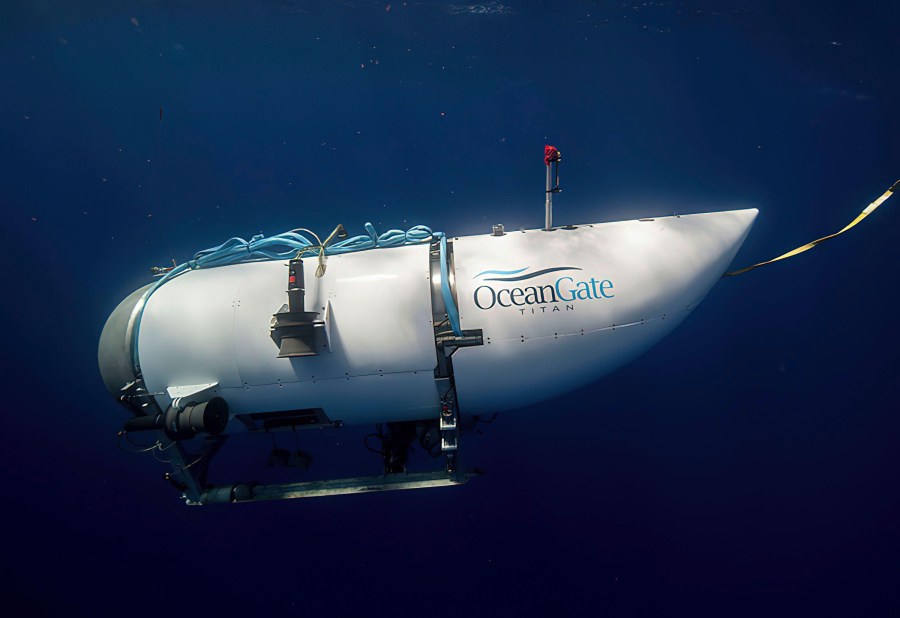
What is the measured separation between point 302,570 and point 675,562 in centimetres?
344

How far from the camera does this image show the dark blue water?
2994 millimetres

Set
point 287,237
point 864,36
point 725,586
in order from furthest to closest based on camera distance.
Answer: point 725,586
point 864,36
point 287,237

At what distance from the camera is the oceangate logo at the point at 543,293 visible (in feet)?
5.92

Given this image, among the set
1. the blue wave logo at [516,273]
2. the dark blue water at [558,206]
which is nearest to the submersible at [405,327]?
the blue wave logo at [516,273]

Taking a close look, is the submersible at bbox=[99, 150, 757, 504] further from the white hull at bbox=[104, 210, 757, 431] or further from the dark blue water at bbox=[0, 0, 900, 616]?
the dark blue water at bbox=[0, 0, 900, 616]

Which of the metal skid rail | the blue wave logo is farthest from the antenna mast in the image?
the metal skid rail

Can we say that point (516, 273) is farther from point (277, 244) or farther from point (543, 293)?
point (277, 244)

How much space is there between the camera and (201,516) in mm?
3531

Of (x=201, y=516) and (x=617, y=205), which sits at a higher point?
(x=617, y=205)

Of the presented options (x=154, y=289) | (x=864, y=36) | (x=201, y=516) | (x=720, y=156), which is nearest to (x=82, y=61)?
(x=154, y=289)

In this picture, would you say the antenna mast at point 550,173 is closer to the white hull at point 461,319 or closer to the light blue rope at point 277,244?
Result: the white hull at point 461,319

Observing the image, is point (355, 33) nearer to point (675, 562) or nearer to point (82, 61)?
point (82, 61)

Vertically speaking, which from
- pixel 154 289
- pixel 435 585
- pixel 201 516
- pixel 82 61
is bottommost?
pixel 435 585

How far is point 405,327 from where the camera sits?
181cm
